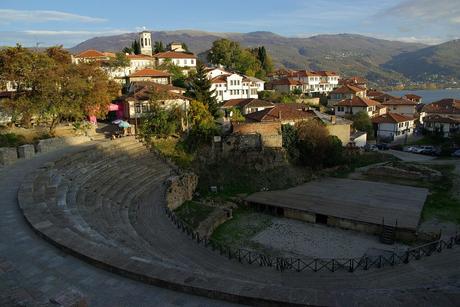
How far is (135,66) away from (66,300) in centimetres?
7424

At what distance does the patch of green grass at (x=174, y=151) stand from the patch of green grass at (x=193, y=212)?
23.6ft

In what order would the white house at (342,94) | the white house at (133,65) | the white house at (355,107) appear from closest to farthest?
the white house at (355,107), the white house at (133,65), the white house at (342,94)

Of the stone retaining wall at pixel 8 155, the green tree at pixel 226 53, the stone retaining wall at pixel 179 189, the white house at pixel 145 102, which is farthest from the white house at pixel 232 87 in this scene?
the stone retaining wall at pixel 8 155

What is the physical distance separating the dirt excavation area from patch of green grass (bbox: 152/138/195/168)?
41.8ft

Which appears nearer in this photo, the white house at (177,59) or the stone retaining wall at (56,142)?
the stone retaining wall at (56,142)

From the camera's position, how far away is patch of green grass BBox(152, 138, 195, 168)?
3741 cm

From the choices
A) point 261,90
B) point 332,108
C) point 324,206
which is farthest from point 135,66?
point 324,206

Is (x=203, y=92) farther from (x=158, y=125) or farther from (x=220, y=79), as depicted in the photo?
(x=220, y=79)

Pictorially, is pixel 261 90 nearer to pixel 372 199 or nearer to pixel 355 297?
pixel 372 199

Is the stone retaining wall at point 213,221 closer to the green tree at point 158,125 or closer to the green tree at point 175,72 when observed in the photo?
the green tree at point 158,125

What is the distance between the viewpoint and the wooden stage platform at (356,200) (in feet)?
91.1

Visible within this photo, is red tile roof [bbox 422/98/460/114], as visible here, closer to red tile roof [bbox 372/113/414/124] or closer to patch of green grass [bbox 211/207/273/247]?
red tile roof [bbox 372/113/414/124]

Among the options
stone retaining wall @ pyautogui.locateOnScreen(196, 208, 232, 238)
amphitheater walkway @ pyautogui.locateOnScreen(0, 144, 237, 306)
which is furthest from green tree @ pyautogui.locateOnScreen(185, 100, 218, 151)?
amphitheater walkway @ pyautogui.locateOnScreen(0, 144, 237, 306)

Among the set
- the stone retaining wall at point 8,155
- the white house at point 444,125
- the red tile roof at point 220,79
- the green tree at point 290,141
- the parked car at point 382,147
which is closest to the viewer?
the stone retaining wall at point 8,155
